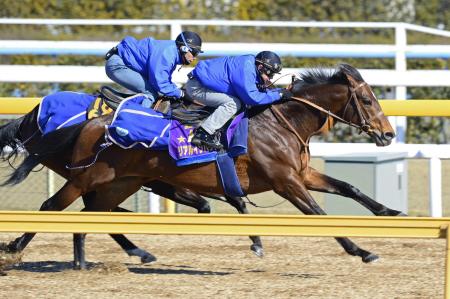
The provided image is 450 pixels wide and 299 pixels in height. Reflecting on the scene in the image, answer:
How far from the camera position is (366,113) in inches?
289

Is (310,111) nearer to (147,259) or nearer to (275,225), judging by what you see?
(147,259)

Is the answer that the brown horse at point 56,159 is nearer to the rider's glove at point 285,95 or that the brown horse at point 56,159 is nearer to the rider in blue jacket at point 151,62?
the rider in blue jacket at point 151,62

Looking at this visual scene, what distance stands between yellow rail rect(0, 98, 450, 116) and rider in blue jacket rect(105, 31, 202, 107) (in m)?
1.15

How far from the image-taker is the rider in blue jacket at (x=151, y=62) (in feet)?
24.0

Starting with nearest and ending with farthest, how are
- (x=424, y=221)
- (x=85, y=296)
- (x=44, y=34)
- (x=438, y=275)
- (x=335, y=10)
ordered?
(x=424, y=221), (x=85, y=296), (x=438, y=275), (x=44, y=34), (x=335, y=10)

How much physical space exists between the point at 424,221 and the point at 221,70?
2.51m

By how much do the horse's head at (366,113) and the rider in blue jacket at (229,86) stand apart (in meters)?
0.50

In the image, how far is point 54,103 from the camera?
736cm

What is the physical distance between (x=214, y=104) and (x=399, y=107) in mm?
2024

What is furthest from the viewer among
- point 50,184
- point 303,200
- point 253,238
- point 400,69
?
point 400,69

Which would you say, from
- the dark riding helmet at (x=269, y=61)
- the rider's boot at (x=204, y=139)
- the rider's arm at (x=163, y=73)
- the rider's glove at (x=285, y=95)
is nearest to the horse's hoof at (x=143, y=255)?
the rider's boot at (x=204, y=139)

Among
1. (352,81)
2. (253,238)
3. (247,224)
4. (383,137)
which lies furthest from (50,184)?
(247,224)

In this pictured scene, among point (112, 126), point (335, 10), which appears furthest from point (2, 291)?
point (335, 10)

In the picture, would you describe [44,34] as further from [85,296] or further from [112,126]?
[85,296]
